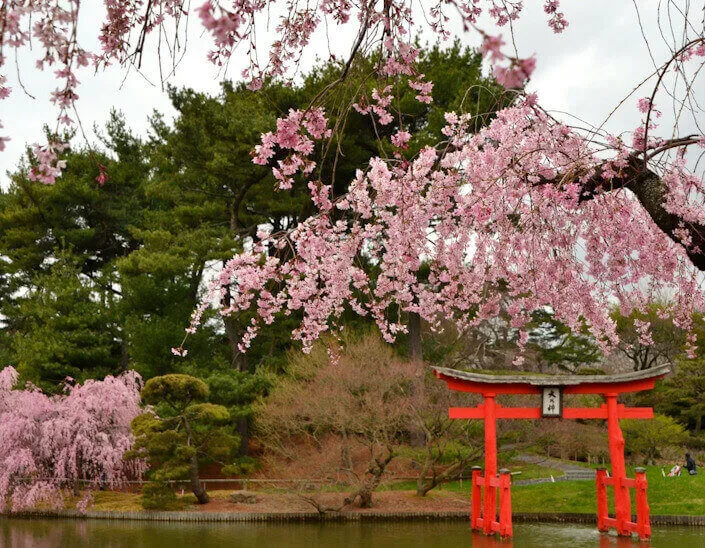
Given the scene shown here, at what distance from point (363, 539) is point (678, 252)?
20.0ft

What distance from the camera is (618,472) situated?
364 inches

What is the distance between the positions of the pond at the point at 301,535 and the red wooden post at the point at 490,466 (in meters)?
0.27

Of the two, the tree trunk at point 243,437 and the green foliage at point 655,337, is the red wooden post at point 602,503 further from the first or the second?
the green foliage at point 655,337

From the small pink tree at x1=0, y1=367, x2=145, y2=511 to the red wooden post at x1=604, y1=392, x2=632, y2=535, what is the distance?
8410 mm

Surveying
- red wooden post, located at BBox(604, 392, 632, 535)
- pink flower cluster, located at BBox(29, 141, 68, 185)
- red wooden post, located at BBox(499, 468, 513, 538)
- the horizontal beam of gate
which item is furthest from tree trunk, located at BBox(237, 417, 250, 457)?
pink flower cluster, located at BBox(29, 141, 68, 185)

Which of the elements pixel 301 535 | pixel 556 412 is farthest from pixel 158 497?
pixel 556 412

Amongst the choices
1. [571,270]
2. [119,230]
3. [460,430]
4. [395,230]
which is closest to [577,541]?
[460,430]

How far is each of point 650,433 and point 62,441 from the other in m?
11.6

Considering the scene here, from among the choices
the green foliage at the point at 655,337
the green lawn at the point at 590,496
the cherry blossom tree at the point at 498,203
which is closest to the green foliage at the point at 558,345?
the green foliage at the point at 655,337

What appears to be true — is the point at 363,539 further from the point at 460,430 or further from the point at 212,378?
the point at 212,378

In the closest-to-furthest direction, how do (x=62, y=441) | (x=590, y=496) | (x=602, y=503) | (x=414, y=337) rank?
(x=602, y=503), (x=590, y=496), (x=62, y=441), (x=414, y=337)

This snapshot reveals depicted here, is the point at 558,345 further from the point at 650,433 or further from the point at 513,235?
the point at 513,235

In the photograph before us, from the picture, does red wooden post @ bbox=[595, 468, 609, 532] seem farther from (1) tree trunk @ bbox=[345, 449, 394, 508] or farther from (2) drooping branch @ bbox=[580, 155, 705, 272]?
(2) drooping branch @ bbox=[580, 155, 705, 272]

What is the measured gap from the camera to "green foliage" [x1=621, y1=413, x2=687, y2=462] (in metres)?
15.4
